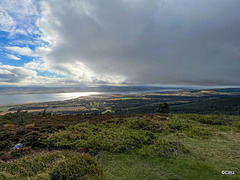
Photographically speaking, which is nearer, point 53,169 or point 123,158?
point 53,169

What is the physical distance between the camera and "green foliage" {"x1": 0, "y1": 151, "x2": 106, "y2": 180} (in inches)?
186

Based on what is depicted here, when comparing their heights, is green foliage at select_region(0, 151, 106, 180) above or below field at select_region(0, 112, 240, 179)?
above

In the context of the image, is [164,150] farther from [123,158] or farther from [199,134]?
[199,134]

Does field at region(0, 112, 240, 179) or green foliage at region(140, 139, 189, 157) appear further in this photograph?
green foliage at region(140, 139, 189, 157)

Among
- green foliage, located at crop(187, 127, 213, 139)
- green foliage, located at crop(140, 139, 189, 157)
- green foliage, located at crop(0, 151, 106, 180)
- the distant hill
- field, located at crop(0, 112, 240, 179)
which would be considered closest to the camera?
green foliage, located at crop(0, 151, 106, 180)

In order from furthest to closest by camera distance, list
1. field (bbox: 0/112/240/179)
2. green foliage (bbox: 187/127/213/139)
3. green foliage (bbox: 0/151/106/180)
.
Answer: green foliage (bbox: 187/127/213/139)
field (bbox: 0/112/240/179)
green foliage (bbox: 0/151/106/180)

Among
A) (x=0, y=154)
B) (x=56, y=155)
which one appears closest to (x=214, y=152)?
(x=56, y=155)

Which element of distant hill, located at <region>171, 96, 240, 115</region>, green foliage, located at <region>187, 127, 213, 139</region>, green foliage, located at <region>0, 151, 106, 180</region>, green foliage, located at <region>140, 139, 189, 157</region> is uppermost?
green foliage, located at <region>0, 151, 106, 180</region>

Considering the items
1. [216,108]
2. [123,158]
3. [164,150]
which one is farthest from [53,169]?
[216,108]

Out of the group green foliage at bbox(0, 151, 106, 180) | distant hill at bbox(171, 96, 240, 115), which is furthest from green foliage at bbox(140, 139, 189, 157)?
distant hill at bbox(171, 96, 240, 115)

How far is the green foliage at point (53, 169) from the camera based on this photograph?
15.5ft

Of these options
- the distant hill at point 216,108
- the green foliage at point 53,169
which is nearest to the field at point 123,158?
the green foliage at point 53,169

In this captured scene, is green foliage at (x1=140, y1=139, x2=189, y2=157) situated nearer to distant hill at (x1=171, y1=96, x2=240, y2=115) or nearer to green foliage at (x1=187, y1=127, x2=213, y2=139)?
green foliage at (x1=187, y1=127, x2=213, y2=139)

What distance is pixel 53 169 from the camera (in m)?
4.95
